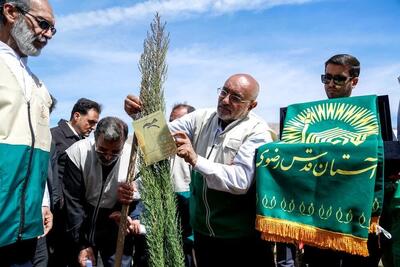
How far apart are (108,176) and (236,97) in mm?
1485

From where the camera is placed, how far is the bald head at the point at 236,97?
311 cm

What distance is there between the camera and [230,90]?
312cm

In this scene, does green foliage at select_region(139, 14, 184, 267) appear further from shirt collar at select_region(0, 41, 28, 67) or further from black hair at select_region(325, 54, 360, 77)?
black hair at select_region(325, 54, 360, 77)

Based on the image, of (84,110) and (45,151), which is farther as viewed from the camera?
(84,110)

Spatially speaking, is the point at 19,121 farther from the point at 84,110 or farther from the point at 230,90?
the point at 84,110

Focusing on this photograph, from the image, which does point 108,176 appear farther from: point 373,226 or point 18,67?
point 373,226

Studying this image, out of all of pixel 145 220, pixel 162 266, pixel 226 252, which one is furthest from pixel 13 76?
pixel 226 252

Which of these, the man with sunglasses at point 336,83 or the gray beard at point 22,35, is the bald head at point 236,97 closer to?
the man with sunglasses at point 336,83

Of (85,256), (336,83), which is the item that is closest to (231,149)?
(336,83)

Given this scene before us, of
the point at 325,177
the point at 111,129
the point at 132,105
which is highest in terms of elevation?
the point at 132,105

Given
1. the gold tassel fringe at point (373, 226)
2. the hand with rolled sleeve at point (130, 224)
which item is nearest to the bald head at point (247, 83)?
the gold tassel fringe at point (373, 226)

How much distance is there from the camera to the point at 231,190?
289 centimetres

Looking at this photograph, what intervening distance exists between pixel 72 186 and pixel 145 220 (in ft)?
4.57

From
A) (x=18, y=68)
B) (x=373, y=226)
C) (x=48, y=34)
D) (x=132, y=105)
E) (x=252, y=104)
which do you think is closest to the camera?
(x=18, y=68)
